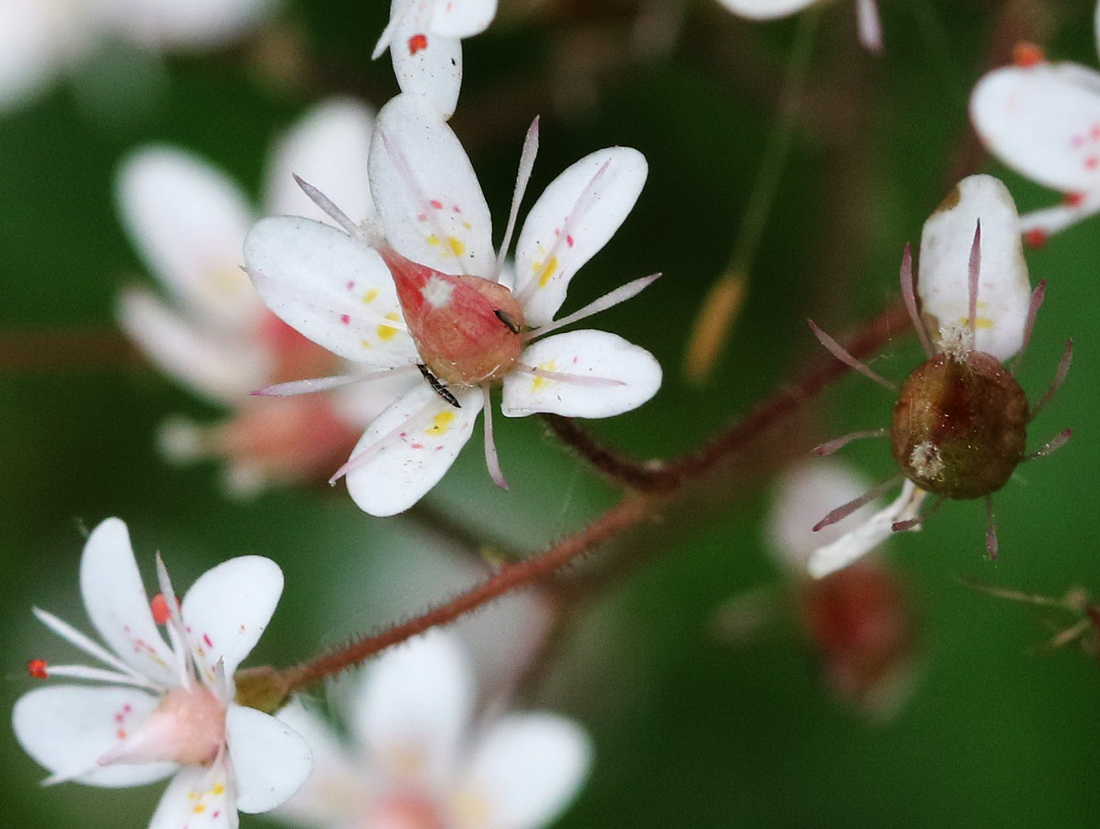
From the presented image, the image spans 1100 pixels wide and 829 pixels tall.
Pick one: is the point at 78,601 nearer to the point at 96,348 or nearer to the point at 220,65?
the point at 96,348

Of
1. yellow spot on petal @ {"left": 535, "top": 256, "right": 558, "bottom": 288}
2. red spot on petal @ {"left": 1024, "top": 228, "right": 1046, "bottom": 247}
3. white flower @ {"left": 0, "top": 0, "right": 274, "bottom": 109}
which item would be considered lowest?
red spot on petal @ {"left": 1024, "top": 228, "right": 1046, "bottom": 247}

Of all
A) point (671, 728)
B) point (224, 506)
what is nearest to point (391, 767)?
point (671, 728)

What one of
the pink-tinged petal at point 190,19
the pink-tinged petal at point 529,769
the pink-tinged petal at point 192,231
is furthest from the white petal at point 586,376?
the pink-tinged petal at point 190,19

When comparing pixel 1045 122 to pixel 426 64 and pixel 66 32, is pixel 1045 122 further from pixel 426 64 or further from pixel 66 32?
pixel 66 32

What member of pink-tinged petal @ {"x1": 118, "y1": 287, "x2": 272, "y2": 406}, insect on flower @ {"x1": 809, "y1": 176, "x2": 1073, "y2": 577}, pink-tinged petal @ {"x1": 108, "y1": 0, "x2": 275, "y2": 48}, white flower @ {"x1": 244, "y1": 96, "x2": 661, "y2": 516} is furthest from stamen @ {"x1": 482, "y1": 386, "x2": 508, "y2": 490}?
pink-tinged petal @ {"x1": 108, "y1": 0, "x2": 275, "y2": 48}

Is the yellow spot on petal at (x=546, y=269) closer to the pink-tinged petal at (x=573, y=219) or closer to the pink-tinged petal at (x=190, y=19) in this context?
the pink-tinged petal at (x=573, y=219)

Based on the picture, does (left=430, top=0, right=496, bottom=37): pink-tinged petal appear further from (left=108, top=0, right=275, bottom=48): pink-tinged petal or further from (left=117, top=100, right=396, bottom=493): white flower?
(left=108, top=0, right=275, bottom=48): pink-tinged petal
